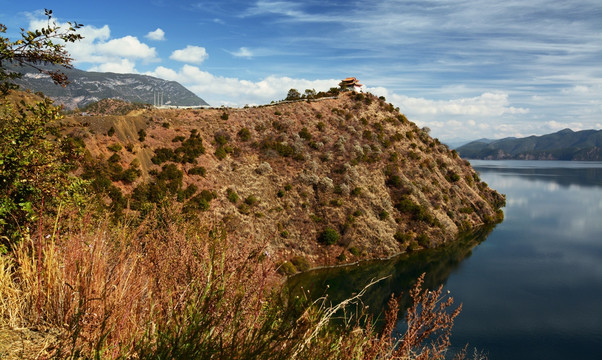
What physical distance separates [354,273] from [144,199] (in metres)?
25.2

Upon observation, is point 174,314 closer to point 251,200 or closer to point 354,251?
point 354,251

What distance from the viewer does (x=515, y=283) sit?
4178cm

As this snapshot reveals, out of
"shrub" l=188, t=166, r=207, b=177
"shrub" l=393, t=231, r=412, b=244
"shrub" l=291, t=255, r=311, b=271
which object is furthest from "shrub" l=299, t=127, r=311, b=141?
"shrub" l=291, t=255, r=311, b=271

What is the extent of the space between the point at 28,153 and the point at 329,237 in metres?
39.8

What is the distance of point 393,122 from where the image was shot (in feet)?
239

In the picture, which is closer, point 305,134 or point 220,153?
point 220,153

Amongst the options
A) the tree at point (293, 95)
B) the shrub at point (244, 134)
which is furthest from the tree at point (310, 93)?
the shrub at point (244, 134)

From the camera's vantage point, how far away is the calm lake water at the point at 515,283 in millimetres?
29719

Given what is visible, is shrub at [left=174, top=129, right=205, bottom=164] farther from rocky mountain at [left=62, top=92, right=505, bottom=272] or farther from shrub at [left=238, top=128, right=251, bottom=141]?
shrub at [left=238, top=128, right=251, bottom=141]

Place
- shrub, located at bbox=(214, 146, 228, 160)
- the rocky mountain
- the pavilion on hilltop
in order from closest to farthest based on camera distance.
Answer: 1. the rocky mountain
2. shrub, located at bbox=(214, 146, 228, 160)
3. the pavilion on hilltop

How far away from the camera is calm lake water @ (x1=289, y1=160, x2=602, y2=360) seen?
29.7 metres

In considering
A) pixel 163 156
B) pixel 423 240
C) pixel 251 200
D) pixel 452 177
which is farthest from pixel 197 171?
pixel 452 177

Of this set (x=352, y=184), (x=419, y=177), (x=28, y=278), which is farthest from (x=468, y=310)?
(x=28, y=278)

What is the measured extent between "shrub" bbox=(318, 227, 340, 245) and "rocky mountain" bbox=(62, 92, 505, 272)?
0.60ft
